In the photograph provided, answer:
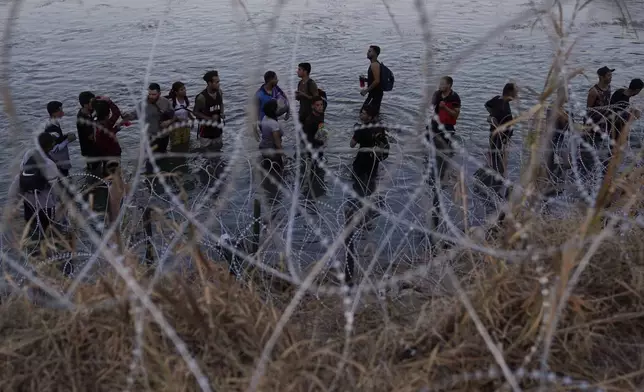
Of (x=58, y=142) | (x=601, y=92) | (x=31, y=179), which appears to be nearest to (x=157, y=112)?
(x=58, y=142)

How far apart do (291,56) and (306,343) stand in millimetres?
12590

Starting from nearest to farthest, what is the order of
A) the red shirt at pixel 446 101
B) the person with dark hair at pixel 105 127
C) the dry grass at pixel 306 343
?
the dry grass at pixel 306 343, the person with dark hair at pixel 105 127, the red shirt at pixel 446 101

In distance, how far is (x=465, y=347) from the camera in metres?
2.84

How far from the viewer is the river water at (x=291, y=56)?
34.5ft

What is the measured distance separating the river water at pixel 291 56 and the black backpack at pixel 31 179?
1963 millimetres

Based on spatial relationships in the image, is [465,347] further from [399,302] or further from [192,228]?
[192,228]

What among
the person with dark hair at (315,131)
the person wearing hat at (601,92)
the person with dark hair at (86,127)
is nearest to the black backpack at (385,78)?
the person with dark hair at (315,131)

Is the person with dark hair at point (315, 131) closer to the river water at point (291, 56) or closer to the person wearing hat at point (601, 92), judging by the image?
the river water at point (291, 56)

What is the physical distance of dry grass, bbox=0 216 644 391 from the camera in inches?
107

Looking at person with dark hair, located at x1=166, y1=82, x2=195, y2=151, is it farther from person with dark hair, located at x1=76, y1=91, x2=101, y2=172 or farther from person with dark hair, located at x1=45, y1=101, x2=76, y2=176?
person with dark hair, located at x1=45, y1=101, x2=76, y2=176

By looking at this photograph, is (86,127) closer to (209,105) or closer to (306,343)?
(209,105)

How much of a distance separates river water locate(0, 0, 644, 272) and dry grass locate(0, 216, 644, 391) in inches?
124

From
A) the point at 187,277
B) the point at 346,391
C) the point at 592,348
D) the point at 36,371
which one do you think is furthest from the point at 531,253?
the point at 36,371

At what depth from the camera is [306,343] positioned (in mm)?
2945
